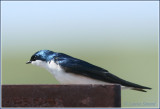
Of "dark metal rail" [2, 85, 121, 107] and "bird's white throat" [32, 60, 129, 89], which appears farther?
"bird's white throat" [32, 60, 129, 89]

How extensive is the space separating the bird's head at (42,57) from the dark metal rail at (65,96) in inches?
62.2

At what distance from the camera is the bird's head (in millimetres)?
4379

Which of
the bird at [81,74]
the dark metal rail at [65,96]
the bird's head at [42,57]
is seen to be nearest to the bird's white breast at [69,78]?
the bird at [81,74]

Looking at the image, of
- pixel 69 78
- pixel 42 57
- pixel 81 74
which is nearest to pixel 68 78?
pixel 69 78

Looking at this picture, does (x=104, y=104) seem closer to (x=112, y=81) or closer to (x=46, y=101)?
(x=46, y=101)

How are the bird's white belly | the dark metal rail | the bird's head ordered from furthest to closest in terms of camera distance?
the bird's head → the bird's white belly → the dark metal rail

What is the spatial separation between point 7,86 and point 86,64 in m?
1.51

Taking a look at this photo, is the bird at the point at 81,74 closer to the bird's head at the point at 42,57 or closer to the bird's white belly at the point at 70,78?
the bird's white belly at the point at 70,78

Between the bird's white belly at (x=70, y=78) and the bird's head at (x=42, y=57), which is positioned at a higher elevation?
the bird's head at (x=42, y=57)

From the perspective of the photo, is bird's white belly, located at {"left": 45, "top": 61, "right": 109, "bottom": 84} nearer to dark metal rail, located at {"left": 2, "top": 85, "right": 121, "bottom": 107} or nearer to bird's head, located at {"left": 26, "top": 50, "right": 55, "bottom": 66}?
bird's head, located at {"left": 26, "top": 50, "right": 55, "bottom": 66}

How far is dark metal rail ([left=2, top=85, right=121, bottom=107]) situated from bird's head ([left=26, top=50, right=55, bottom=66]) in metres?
1.58

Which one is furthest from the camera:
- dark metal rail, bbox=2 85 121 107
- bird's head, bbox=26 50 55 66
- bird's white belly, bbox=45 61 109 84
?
bird's head, bbox=26 50 55 66

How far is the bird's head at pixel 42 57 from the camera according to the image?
4379mm

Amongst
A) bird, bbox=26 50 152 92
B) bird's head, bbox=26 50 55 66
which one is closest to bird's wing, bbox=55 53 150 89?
bird, bbox=26 50 152 92
